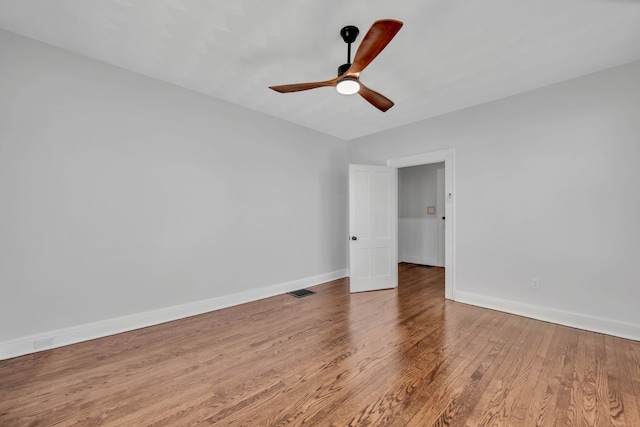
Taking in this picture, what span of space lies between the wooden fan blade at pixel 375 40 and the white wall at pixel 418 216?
15.3ft

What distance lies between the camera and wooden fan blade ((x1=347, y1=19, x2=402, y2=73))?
1.55 m

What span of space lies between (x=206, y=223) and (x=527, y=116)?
421 centimetres

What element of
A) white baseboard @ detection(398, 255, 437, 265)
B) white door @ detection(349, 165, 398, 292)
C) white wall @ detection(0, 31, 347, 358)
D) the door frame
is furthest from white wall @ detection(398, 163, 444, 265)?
white wall @ detection(0, 31, 347, 358)

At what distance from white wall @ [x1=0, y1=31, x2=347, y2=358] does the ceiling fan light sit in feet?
6.43

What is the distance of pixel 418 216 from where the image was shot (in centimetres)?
639

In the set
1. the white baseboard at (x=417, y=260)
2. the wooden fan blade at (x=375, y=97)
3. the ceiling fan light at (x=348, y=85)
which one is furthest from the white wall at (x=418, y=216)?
the ceiling fan light at (x=348, y=85)

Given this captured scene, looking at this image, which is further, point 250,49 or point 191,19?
point 250,49

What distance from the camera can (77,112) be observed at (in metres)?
2.54

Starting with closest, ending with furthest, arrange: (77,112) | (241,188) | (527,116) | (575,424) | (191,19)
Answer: (575,424) → (191,19) → (77,112) → (527,116) → (241,188)

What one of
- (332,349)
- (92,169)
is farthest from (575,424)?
(92,169)

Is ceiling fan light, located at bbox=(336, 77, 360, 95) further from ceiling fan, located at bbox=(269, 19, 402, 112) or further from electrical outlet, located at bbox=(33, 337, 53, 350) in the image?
electrical outlet, located at bbox=(33, 337, 53, 350)

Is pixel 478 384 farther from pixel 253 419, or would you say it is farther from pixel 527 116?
pixel 527 116

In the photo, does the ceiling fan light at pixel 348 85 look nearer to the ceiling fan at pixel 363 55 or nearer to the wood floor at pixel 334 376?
the ceiling fan at pixel 363 55

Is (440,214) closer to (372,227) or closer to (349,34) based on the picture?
(372,227)
